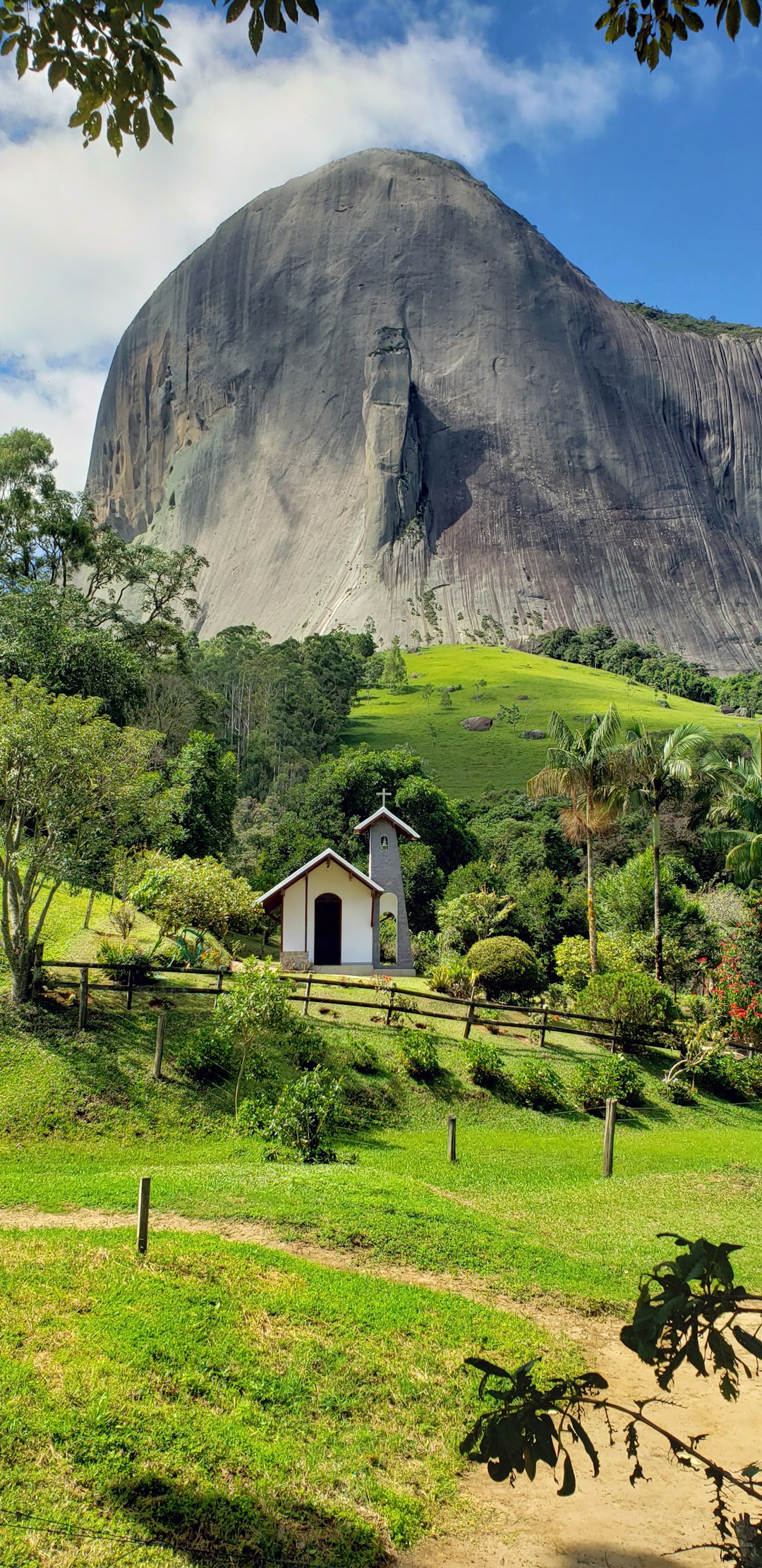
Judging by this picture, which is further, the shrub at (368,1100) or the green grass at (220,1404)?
the shrub at (368,1100)

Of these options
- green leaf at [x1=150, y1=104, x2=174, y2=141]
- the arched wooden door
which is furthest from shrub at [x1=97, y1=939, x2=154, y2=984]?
green leaf at [x1=150, y1=104, x2=174, y2=141]

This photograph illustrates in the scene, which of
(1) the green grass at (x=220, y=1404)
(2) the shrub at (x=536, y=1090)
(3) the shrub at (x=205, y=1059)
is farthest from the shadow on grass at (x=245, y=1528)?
(2) the shrub at (x=536, y=1090)

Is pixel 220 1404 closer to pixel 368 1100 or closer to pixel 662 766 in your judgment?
pixel 368 1100

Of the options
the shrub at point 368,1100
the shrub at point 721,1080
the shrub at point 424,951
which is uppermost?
the shrub at point 424,951

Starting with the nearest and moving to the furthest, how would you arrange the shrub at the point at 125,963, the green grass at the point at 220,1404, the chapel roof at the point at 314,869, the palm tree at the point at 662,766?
1. the green grass at the point at 220,1404
2. the shrub at the point at 125,963
3. the chapel roof at the point at 314,869
4. the palm tree at the point at 662,766

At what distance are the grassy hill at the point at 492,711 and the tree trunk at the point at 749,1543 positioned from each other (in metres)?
61.0

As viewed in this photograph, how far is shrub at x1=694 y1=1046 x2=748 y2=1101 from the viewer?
861 inches

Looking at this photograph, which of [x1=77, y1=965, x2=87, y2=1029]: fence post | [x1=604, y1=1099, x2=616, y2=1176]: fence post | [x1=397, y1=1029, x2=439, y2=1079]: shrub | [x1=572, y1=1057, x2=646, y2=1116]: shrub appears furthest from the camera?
[x1=572, y1=1057, x2=646, y2=1116]: shrub

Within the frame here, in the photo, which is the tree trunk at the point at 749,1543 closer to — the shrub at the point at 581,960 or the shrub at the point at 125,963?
the shrub at the point at 125,963

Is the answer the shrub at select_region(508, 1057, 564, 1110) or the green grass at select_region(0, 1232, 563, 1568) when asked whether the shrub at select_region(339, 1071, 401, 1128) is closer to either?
the shrub at select_region(508, 1057, 564, 1110)

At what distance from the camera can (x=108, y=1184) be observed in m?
10.5

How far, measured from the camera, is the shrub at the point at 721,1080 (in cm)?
2188

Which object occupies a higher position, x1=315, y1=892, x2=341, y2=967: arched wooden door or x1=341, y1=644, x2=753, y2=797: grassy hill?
x1=341, y1=644, x2=753, y2=797: grassy hill

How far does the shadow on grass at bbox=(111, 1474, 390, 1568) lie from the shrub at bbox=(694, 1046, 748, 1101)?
18.2 metres
